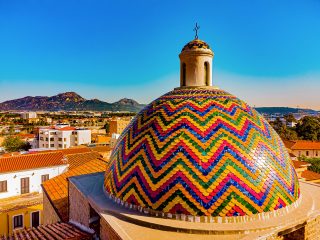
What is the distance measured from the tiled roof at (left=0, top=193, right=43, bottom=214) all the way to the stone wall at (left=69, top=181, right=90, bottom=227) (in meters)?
8.04

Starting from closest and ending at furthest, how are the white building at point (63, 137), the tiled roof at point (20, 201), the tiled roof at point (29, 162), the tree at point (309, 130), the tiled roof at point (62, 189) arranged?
the tiled roof at point (62, 189) < the tiled roof at point (20, 201) < the tiled roof at point (29, 162) < the white building at point (63, 137) < the tree at point (309, 130)

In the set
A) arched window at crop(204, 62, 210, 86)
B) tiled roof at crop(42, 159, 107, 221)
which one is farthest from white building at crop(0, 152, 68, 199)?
arched window at crop(204, 62, 210, 86)

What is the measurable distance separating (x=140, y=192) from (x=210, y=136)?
169cm

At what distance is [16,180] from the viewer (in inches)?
612

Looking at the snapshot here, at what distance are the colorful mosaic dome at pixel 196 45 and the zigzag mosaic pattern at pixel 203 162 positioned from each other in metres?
1.23

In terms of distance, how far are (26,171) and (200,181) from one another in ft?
46.9

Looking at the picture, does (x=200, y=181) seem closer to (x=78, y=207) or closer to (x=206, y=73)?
(x=206, y=73)

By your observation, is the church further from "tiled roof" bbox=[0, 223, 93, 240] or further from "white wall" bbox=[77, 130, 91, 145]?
"white wall" bbox=[77, 130, 91, 145]

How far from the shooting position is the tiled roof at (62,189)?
8.34 meters

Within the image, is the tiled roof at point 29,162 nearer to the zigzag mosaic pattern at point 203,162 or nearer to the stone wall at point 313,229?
the zigzag mosaic pattern at point 203,162

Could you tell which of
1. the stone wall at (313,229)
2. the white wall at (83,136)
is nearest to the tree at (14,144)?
the white wall at (83,136)

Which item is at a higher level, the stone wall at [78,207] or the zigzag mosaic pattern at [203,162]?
the zigzag mosaic pattern at [203,162]

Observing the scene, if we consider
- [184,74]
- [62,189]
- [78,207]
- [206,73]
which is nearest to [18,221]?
[62,189]

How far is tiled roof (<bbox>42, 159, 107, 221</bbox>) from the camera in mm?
8344
